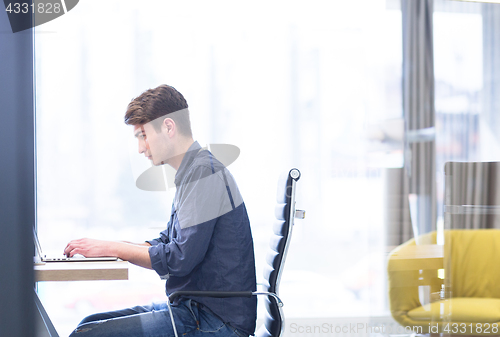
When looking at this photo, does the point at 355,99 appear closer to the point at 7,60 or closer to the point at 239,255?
the point at 239,255

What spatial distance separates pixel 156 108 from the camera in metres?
1.31

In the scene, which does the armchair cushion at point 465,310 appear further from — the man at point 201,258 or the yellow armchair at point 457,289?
the man at point 201,258

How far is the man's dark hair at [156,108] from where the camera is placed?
131 cm

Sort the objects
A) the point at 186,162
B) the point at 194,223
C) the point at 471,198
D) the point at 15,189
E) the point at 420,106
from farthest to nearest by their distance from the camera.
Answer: the point at 420,106 → the point at 471,198 → the point at 15,189 → the point at 186,162 → the point at 194,223

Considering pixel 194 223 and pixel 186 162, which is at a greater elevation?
pixel 186 162

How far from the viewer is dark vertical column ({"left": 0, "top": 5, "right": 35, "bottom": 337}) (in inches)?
70.0

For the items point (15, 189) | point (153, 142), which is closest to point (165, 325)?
point (153, 142)

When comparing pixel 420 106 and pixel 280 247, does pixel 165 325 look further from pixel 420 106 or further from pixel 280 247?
pixel 420 106

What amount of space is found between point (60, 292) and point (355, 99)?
6.49 ft

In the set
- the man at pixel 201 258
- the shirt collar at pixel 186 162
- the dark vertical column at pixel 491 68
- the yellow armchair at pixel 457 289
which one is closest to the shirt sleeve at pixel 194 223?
the man at pixel 201 258

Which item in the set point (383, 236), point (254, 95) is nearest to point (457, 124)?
point (383, 236)

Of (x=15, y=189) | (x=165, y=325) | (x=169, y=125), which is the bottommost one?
(x=165, y=325)

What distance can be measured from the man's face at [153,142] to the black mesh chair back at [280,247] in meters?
0.42

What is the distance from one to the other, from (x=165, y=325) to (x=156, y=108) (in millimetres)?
687
